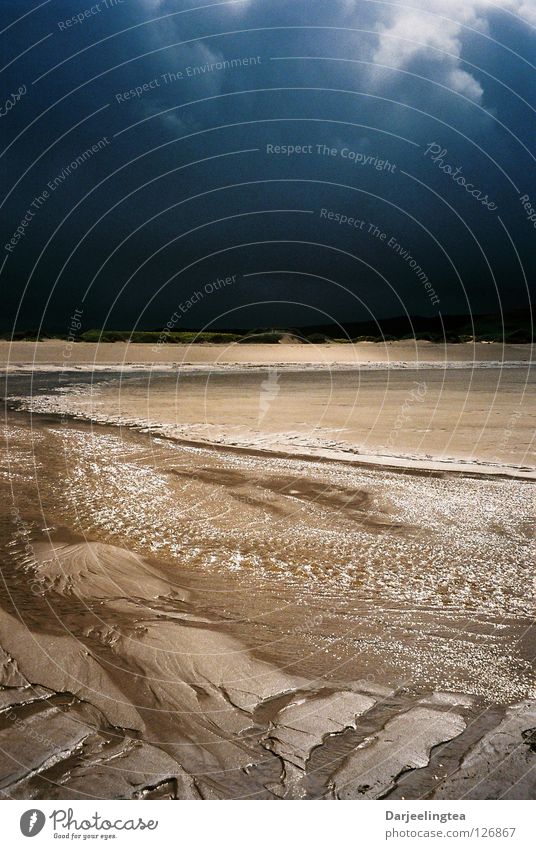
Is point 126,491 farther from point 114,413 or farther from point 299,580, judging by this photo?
point 114,413

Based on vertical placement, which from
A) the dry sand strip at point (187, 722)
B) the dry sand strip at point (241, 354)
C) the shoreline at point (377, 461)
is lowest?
the dry sand strip at point (187, 722)

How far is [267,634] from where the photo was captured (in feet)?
16.2

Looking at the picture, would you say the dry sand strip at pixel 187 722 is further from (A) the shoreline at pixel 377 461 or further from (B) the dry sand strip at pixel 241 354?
(B) the dry sand strip at pixel 241 354

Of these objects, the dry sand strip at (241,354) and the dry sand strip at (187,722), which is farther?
the dry sand strip at (241,354)

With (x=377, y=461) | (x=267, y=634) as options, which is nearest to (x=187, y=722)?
(x=267, y=634)

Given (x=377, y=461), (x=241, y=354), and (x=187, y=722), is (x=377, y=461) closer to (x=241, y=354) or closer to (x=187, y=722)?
(x=187, y=722)

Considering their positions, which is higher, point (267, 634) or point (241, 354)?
point (241, 354)

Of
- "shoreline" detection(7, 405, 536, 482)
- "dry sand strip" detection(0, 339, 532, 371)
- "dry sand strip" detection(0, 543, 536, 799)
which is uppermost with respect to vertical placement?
"dry sand strip" detection(0, 339, 532, 371)

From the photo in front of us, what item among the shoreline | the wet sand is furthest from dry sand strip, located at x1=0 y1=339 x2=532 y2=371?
the wet sand

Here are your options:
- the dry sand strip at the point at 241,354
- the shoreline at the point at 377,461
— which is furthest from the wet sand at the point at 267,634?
the dry sand strip at the point at 241,354

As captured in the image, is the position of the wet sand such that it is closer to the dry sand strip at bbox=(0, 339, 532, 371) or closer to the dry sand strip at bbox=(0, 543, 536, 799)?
the dry sand strip at bbox=(0, 543, 536, 799)

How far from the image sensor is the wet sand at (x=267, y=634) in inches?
139

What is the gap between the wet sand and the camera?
353cm

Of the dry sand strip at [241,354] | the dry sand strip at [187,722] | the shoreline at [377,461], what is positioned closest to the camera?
the dry sand strip at [187,722]
